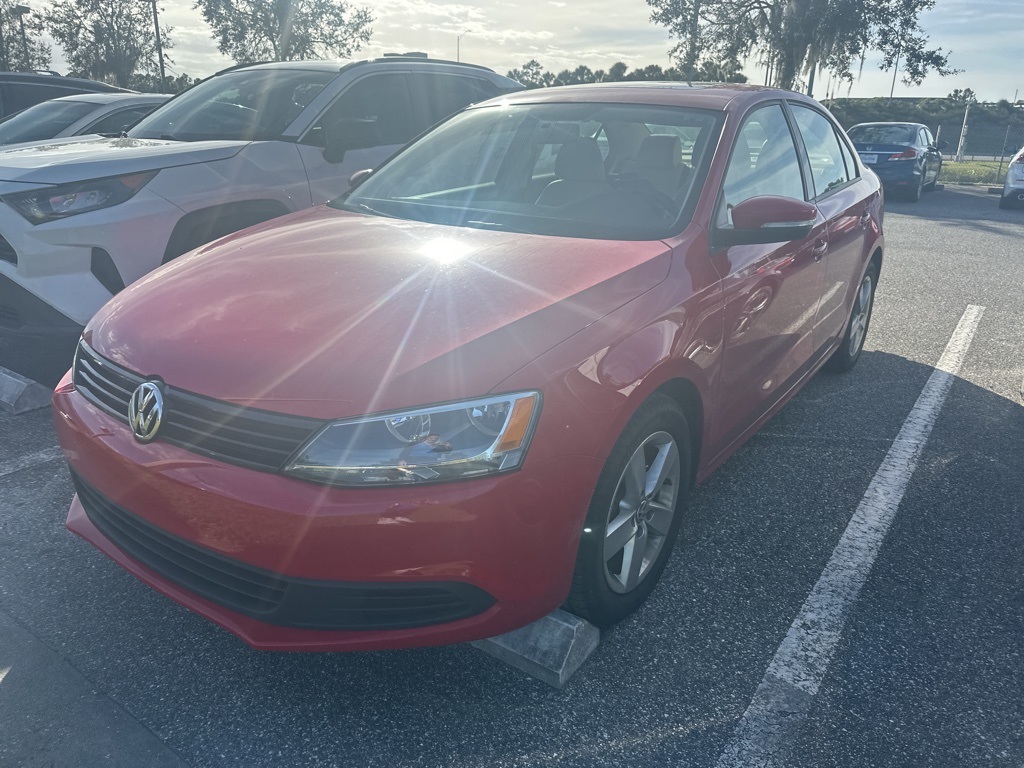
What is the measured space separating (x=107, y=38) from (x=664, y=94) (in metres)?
44.3

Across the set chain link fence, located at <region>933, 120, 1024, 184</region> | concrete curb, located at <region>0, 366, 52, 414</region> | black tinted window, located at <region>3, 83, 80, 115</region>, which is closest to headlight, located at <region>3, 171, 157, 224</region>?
concrete curb, located at <region>0, 366, 52, 414</region>

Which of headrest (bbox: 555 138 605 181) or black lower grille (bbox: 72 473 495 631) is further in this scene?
headrest (bbox: 555 138 605 181)

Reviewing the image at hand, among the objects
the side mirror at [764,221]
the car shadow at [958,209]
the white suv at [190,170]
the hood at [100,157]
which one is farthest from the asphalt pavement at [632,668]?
the car shadow at [958,209]

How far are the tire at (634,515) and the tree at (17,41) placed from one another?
1779 inches

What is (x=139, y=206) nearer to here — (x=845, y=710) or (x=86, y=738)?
(x=86, y=738)

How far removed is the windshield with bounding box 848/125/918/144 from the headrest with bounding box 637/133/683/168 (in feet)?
44.1

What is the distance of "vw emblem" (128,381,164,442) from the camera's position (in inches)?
79.2

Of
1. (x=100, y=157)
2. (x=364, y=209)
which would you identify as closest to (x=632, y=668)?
(x=364, y=209)

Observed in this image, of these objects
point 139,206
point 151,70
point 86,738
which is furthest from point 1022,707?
point 151,70

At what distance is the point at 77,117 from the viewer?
300 inches

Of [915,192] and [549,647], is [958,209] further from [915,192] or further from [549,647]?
[549,647]

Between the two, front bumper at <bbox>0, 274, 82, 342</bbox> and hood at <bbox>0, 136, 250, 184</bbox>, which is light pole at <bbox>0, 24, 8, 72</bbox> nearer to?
hood at <bbox>0, 136, 250, 184</bbox>

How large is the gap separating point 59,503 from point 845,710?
2913 millimetres

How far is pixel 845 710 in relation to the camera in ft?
7.08
